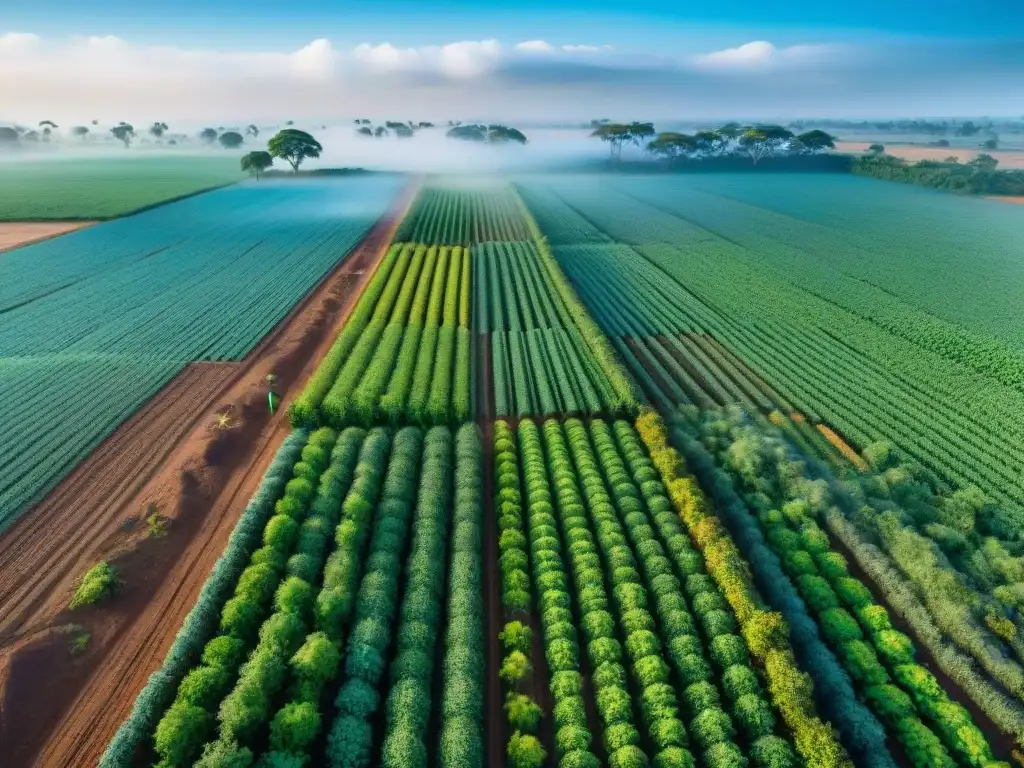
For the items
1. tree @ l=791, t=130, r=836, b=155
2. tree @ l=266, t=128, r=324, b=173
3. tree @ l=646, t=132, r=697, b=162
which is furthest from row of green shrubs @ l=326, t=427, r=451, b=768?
tree @ l=791, t=130, r=836, b=155

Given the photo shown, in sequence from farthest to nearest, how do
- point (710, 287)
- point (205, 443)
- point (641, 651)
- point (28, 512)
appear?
point (710, 287) → point (205, 443) → point (28, 512) → point (641, 651)

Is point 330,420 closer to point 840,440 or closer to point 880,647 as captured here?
point 880,647

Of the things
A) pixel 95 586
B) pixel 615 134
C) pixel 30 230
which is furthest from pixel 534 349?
pixel 615 134

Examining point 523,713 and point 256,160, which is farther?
point 256,160

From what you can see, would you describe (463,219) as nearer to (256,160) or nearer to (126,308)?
(126,308)

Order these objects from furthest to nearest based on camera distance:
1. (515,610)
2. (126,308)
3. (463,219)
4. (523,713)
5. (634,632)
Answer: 1. (463,219)
2. (126,308)
3. (515,610)
4. (634,632)
5. (523,713)

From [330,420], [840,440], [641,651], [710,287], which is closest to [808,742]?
[641,651]
